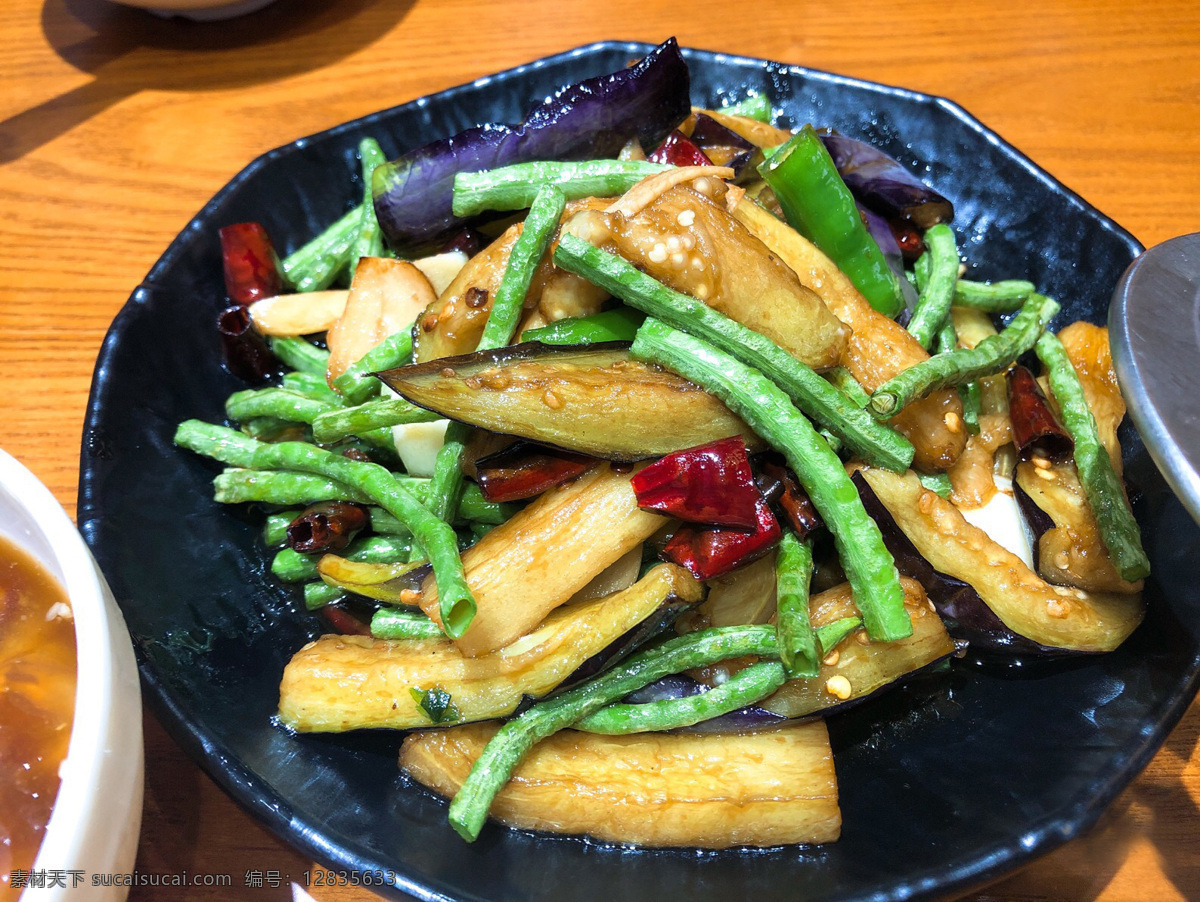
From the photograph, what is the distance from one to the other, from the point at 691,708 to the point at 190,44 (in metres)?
4.47

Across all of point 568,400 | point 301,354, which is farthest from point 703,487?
point 301,354

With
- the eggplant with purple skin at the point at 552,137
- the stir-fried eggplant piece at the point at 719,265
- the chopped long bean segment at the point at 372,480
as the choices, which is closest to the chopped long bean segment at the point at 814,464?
the stir-fried eggplant piece at the point at 719,265

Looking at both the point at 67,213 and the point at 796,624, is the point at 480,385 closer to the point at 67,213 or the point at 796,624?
the point at 796,624

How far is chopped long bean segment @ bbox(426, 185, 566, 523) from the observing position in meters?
2.05

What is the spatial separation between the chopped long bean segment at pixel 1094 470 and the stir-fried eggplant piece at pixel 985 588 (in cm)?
16

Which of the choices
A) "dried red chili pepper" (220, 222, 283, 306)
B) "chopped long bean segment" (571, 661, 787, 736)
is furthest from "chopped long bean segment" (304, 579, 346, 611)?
"dried red chili pepper" (220, 222, 283, 306)

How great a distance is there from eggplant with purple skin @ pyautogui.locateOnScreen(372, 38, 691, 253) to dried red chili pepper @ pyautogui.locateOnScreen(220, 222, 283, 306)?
493mm

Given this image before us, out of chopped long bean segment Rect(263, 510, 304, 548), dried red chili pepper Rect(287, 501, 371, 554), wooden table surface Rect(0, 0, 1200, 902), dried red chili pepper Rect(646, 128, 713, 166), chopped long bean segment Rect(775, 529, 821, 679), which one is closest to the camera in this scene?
chopped long bean segment Rect(775, 529, 821, 679)

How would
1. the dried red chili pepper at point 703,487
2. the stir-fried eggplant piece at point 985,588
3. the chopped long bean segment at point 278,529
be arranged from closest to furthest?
the dried red chili pepper at point 703,487, the stir-fried eggplant piece at point 985,588, the chopped long bean segment at point 278,529

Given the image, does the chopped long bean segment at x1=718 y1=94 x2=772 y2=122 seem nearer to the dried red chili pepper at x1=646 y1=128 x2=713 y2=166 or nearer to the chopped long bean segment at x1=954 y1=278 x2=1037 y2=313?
the dried red chili pepper at x1=646 y1=128 x2=713 y2=166

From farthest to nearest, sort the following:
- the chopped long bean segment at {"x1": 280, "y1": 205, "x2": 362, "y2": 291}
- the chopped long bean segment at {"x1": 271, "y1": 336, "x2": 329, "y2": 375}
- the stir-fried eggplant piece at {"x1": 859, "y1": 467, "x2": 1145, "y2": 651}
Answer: the chopped long bean segment at {"x1": 280, "y1": 205, "x2": 362, "y2": 291} < the chopped long bean segment at {"x1": 271, "y1": 336, "x2": 329, "y2": 375} < the stir-fried eggplant piece at {"x1": 859, "y1": 467, "x2": 1145, "y2": 651}

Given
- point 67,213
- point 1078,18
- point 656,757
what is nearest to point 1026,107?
point 1078,18

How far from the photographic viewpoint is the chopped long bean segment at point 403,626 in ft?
6.57

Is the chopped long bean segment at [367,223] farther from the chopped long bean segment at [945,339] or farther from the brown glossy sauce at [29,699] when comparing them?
the chopped long bean segment at [945,339]
